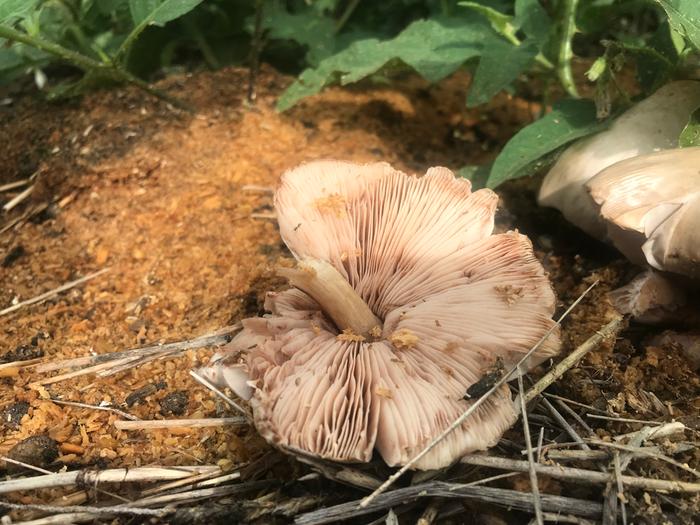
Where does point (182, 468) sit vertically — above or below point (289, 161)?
below

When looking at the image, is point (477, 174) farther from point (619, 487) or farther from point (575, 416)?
point (619, 487)

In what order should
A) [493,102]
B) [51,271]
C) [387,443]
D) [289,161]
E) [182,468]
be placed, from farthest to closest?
[493,102] < [289,161] < [51,271] < [182,468] < [387,443]

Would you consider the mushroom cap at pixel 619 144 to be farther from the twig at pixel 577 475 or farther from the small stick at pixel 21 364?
the small stick at pixel 21 364

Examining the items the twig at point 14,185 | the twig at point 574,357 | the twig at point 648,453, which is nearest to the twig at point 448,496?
the twig at point 648,453

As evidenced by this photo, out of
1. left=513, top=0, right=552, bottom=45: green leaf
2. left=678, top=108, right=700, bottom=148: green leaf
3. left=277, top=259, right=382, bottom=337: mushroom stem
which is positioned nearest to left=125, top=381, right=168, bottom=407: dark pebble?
left=277, top=259, right=382, bottom=337: mushroom stem

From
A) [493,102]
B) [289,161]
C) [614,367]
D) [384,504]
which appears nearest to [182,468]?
[384,504]

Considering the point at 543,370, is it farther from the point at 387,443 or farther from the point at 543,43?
the point at 543,43
